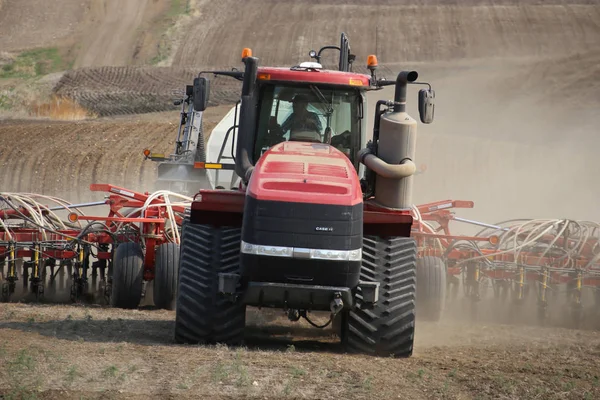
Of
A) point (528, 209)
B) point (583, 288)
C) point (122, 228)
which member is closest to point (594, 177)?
point (528, 209)

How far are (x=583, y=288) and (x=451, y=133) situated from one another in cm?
1865

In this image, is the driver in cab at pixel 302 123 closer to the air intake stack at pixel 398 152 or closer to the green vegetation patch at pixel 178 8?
the air intake stack at pixel 398 152

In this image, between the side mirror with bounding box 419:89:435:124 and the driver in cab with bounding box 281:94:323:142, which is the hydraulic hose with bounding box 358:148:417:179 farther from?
the driver in cab with bounding box 281:94:323:142

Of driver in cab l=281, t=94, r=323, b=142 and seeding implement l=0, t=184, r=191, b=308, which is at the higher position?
driver in cab l=281, t=94, r=323, b=142

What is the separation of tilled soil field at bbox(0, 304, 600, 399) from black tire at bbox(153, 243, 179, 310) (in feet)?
4.23

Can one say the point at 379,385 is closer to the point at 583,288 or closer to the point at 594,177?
the point at 583,288

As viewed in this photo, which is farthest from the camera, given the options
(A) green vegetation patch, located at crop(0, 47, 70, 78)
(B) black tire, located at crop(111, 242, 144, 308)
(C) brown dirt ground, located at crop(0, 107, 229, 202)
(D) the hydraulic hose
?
(A) green vegetation patch, located at crop(0, 47, 70, 78)

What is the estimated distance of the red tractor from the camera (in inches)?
328

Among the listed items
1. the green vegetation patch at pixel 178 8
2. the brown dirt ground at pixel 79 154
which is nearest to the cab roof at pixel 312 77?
the brown dirt ground at pixel 79 154

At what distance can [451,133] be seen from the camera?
105ft

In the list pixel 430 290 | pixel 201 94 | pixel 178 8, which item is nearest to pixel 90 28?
pixel 178 8

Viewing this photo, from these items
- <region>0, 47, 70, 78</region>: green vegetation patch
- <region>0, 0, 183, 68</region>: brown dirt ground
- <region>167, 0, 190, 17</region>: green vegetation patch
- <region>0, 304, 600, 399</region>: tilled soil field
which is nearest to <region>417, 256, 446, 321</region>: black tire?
<region>0, 304, 600, 399</region>: tilled soil field

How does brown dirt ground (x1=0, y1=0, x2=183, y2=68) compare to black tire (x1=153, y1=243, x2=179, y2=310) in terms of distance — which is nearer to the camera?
black tire (x1=153, y1=243, x2=179, y2=310)

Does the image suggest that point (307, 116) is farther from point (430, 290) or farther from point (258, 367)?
point (430, 290)
